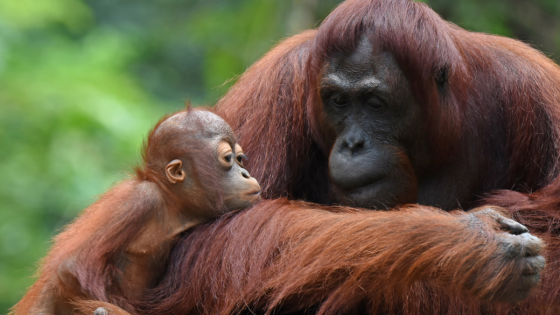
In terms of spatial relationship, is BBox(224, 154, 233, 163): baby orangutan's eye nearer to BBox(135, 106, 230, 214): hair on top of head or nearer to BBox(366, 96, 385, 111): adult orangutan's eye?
BBox(135, 106, 230, 214): hair on top of head

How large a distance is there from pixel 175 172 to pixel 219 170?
187 mm

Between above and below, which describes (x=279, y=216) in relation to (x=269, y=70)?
below

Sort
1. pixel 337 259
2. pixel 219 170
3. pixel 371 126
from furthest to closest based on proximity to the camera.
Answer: pixel 219 170 → pixel 371 126 → pixel 337 259

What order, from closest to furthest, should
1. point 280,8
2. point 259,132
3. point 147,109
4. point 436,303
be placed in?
point 436,303, point 259,132, point 147,109, point 280,8

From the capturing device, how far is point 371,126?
2736 mm

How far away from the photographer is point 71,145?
4.81 meters

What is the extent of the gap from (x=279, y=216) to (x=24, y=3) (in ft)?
10.1

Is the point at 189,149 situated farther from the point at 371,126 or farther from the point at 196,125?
the point at 371,126

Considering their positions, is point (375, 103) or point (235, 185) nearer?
point (375, 103)

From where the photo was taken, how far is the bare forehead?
2867 millimetres

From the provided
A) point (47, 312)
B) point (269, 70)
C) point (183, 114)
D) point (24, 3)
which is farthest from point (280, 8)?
point (47, 312)

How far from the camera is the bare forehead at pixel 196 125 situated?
2.87m

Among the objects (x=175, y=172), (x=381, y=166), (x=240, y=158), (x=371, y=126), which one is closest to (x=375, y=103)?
(x=371, y=126)

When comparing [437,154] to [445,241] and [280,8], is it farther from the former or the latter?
[280,8]
